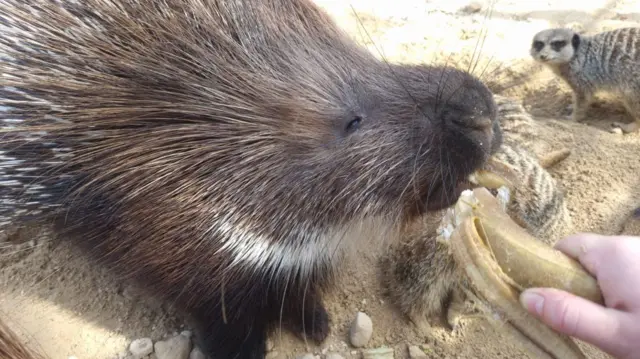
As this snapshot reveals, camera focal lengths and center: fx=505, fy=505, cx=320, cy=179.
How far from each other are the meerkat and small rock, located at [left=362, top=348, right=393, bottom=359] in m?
2.08

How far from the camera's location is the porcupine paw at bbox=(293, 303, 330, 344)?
1.86 m

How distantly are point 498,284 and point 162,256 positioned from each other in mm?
918

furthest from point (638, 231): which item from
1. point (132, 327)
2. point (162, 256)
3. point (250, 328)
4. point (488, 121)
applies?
point (132, 327)

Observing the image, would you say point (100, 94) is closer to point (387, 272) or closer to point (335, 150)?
point (335, 150)

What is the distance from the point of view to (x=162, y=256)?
1461 millimetres

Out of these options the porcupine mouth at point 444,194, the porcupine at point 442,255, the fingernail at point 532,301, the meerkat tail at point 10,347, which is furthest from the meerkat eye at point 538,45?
the meerkat tail at point 10,347

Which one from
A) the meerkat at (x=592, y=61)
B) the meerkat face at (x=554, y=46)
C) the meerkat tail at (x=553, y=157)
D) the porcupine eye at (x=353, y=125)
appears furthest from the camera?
the meerkat face at (x=554, y=46)

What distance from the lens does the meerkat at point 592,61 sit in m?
2.99

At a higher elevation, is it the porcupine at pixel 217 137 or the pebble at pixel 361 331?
the porcupine at pixel 217 137

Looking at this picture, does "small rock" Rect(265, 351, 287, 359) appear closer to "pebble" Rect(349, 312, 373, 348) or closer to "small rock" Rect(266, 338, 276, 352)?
"small rock" Rect(266, 338, 276, 352)

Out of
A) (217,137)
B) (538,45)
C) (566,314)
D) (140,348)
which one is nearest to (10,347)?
(217,137)

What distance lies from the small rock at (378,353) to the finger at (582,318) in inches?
34.5

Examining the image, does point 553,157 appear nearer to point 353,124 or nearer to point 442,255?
point 442,255

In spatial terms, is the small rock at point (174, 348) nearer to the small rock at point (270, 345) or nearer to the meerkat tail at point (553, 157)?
the small rock at point (270, 345)
